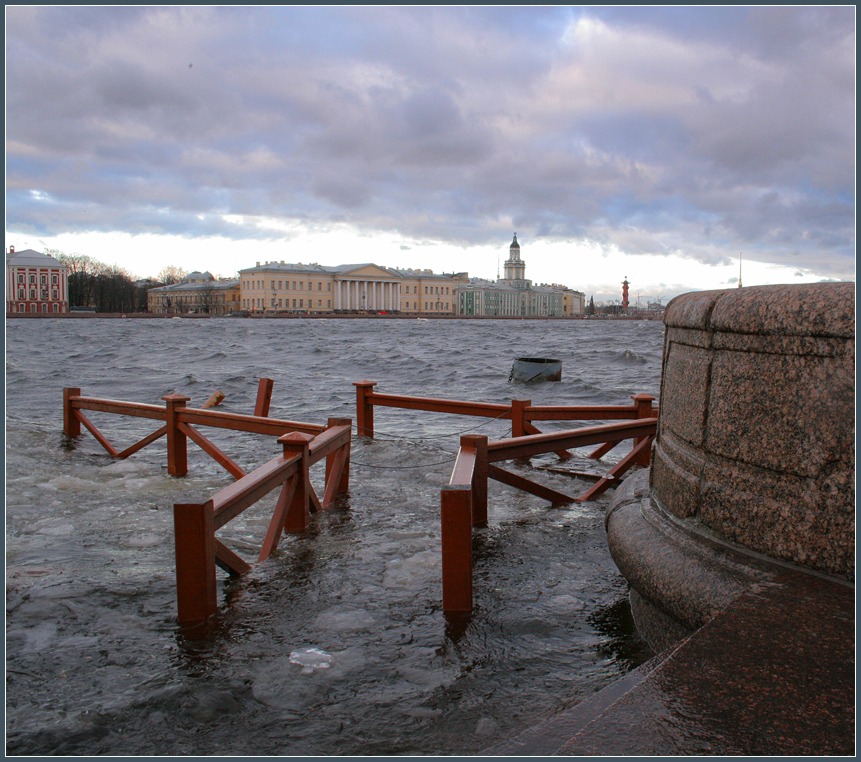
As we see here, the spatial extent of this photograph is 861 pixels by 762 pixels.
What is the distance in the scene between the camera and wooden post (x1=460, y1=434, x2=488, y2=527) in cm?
616

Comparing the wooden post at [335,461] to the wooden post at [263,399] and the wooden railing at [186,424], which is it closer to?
the wooden railing at [186,424]

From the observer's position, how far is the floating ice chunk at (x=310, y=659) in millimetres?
4227

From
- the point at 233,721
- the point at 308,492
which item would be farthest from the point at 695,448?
the point at 308,492

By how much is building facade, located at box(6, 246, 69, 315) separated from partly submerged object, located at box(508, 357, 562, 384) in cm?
10380

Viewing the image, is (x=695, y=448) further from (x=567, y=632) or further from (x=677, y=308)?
(x=567, y=632)

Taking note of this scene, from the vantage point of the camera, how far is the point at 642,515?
4.18m

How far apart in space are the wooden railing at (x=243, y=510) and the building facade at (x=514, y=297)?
14761 centimetres

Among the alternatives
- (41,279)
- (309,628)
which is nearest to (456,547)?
(309,628)

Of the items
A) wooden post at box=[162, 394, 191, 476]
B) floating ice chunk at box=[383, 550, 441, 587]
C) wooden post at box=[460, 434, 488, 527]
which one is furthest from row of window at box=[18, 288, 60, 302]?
Answer: floating ice chunk at box=[383, 550, 441, 587]

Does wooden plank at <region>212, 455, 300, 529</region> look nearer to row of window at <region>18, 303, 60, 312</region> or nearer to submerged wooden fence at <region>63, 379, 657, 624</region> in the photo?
submerged wooden fence at <region>63, 379, 657, 624</region>

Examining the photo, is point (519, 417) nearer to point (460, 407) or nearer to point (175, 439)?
point (460, 407)

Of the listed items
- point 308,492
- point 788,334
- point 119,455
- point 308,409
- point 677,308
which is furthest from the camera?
point 308,409

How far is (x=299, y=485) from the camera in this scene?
6.67 meters

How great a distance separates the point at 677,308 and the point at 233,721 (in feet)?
10.4
